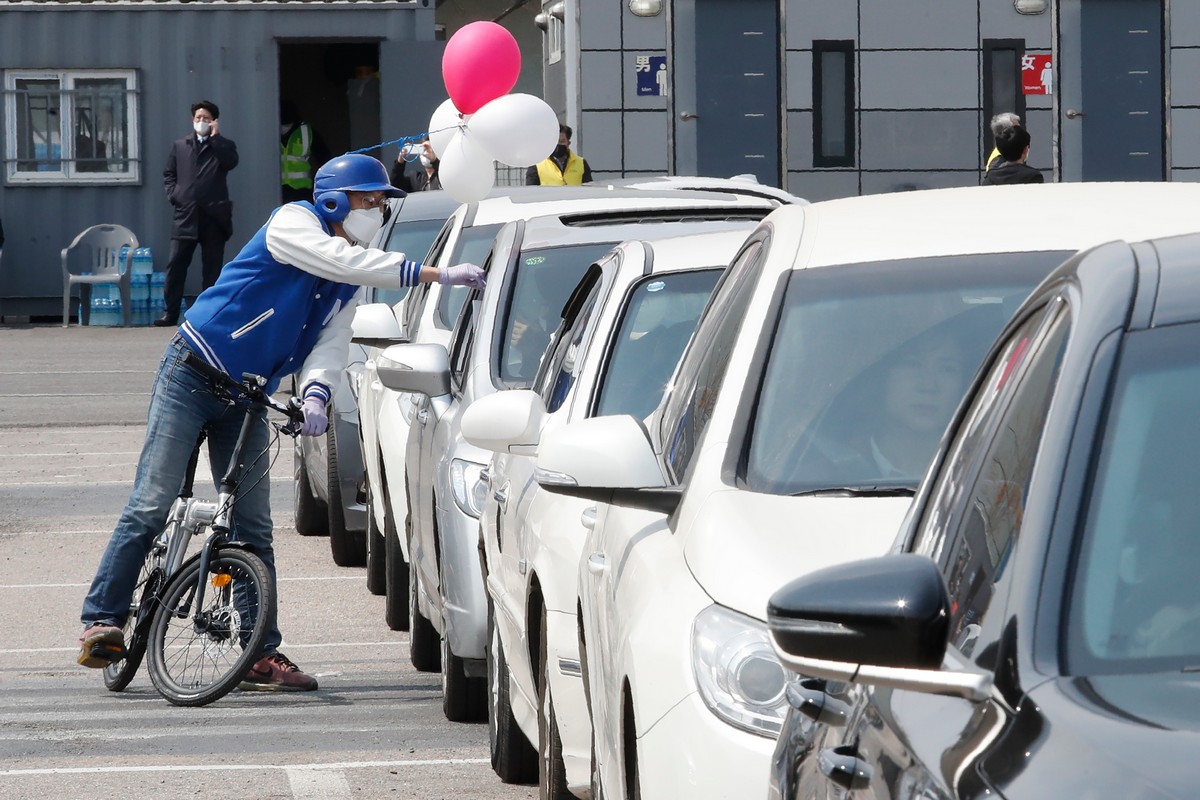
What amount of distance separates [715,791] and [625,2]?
22.8 m

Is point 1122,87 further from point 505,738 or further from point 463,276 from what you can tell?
point 505,738

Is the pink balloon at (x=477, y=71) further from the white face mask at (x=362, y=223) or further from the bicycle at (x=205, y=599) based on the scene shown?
the bicycle at (x=205, y=599)

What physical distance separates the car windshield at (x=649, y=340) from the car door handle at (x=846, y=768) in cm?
330

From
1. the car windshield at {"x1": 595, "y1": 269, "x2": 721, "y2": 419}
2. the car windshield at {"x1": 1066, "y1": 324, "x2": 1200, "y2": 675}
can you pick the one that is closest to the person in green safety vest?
the car windshield at {"x1": 595, "y1": 269, "x2": 721, "y2": 419}

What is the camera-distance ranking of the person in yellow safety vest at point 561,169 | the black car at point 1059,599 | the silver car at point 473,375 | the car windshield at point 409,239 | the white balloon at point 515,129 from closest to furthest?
the black car at point 1059,599
the silver car at point 473,375
the white balloon at point 515,129
the car windshield at point 409,239
the person in yellow safety vest at point 561,169

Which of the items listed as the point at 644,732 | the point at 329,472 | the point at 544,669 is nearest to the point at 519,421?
the point at 544,669

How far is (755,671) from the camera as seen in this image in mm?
3846

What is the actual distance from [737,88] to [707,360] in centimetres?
2165

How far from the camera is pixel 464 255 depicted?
10.1 metres

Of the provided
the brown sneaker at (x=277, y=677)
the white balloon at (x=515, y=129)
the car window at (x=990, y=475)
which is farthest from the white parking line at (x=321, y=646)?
the car window at (x=990, y=475)

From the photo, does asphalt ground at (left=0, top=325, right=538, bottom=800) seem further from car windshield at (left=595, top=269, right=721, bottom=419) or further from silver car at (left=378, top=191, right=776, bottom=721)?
car windshield at (left=595, top=269, right=721, bottom=419)

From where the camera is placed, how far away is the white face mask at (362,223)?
8414mm

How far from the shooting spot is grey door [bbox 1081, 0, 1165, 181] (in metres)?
Result: 26.4

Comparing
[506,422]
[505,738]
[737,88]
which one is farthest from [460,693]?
[737,88]
